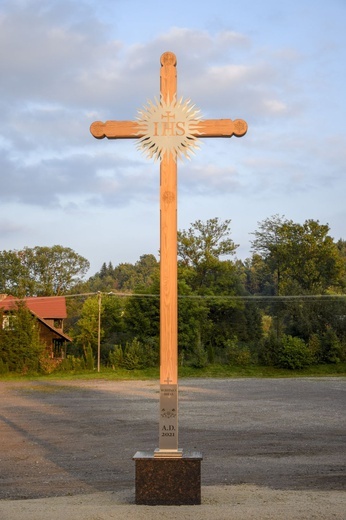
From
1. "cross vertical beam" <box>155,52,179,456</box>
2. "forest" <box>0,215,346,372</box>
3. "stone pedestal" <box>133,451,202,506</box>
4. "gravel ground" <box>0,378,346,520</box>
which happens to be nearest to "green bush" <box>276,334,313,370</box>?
"forest" <box>0,215,346,372</box>

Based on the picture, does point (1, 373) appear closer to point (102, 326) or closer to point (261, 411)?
point (102, 326)

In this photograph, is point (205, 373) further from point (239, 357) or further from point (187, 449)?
point (187, 449)

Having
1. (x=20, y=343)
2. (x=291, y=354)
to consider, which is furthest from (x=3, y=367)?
(x=291, y=354)

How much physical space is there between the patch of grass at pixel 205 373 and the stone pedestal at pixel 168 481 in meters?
36.3

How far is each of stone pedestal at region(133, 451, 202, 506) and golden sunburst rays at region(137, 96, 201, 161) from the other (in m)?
3.09

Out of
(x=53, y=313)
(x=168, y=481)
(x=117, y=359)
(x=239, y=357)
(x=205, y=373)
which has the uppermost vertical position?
(x=53, y=313)

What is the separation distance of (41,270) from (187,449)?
71.7 metres

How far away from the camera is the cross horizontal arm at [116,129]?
793 centimetres

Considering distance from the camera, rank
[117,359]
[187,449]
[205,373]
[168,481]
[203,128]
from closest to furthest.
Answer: [168,481]
[203,128]
[187,449]
[205,373]
[117,359]

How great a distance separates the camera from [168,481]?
7.32 m

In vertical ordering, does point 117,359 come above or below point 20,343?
below

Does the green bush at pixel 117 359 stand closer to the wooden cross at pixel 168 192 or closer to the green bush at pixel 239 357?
the green bush at pixel 239 357

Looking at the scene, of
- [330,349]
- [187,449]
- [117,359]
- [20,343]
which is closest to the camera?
[187,449]

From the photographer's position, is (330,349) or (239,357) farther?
(330,349)
